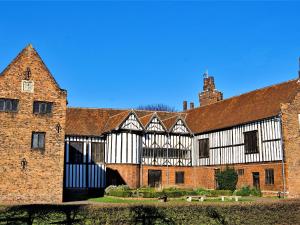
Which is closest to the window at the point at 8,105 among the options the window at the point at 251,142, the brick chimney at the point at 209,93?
the window at the point at 251,142

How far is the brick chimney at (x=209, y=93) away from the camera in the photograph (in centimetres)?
4666

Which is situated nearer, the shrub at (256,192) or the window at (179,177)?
the shrub at (256,192)

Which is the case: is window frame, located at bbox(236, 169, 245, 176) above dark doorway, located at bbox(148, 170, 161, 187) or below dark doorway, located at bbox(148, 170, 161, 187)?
above

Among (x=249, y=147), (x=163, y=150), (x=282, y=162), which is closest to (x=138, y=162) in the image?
(x=163, y=150)

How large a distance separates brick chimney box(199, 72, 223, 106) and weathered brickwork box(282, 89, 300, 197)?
15.9 metres

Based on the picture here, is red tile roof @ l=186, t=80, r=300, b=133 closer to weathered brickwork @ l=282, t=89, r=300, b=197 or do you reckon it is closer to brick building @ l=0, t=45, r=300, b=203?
brick building @ l=0, t=45, r=300, b=203

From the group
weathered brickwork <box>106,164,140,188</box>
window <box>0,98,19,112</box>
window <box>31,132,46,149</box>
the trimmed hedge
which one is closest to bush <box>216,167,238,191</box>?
the trimmed hedge

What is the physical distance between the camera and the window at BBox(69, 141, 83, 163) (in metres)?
33.6

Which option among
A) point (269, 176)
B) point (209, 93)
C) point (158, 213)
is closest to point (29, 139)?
point (158, 213)

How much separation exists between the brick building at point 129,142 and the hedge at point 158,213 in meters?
13.4

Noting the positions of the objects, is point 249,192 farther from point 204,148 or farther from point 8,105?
point 8,105

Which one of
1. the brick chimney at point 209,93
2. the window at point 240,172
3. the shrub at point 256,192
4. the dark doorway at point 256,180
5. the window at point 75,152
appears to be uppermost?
the brick chimney at point 209,93

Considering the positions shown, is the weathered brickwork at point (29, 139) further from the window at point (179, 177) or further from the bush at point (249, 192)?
the window at point (179, 177)

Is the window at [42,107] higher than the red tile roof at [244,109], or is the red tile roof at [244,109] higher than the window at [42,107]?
the red tile roof at [244,109]
